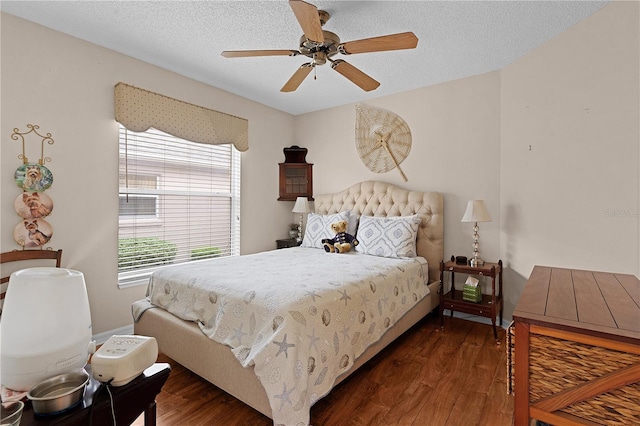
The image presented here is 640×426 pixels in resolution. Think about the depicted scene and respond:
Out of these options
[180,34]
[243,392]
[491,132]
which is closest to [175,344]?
[243,392]

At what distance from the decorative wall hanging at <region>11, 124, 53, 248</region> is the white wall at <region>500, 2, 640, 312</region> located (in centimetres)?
411

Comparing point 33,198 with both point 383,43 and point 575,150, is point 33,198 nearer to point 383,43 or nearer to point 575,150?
point 383,43

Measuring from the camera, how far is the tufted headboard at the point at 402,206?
3430mm

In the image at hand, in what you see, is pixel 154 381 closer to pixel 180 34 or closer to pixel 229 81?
pixel 180 34

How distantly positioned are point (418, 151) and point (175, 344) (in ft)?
10.4

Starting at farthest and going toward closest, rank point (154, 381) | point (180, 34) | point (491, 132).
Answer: point (491, 132) → point (180, 34) → point (154, 381)

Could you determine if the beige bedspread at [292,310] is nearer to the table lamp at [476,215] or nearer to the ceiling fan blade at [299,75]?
the table lamp at [476,215]

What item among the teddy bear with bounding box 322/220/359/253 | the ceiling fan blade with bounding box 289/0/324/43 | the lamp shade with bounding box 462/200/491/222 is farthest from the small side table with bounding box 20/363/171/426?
the lamp shade with bounding box 462/200/491/222

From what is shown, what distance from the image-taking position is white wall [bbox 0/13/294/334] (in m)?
2.31

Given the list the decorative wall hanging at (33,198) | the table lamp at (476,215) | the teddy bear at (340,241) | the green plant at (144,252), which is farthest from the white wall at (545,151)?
the decorative wall hanging at (33,198)

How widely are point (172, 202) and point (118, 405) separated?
2.77 meters

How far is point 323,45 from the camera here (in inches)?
85.5

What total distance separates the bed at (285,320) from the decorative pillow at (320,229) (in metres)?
0.53

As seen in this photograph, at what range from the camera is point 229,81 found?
352 cm
